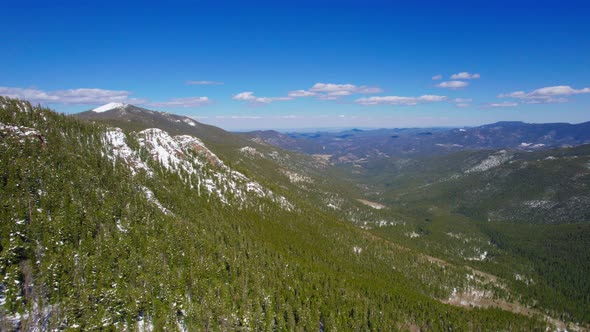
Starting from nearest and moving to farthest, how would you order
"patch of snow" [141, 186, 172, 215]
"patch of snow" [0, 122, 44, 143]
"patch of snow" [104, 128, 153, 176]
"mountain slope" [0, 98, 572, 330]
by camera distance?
"mountain slope" [0, 98, 572, 330] < "patch of snow" [0, 122, 44, 143] < "patch of snow" [141, 186, 172, 215] < "patch of snow" [104, 128, 153, 176]

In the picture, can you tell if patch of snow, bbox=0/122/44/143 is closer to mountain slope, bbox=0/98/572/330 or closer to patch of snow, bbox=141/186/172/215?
mountain slope, bbox=0/98/572/330

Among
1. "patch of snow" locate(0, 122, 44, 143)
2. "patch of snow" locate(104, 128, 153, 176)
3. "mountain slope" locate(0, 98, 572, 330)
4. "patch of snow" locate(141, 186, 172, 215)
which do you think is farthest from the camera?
"patch of snow" locate(104, 128, 153, 176)

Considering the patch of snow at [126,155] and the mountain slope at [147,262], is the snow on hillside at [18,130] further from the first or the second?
the patch of snow at [126,155]

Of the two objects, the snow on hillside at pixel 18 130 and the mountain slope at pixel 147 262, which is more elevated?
the snow on hillside at pixel 18 130

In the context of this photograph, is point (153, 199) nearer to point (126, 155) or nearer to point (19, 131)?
point (126, 155)

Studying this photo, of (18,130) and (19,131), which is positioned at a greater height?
(18,130)

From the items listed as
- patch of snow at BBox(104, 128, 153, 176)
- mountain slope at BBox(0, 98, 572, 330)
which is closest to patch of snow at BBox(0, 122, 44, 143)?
mountain slope at BBox(0, 98, 572, 330)

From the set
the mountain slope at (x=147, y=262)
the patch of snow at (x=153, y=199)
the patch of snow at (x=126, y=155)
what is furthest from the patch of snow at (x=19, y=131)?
the patch of snow at (x=153, y=199)

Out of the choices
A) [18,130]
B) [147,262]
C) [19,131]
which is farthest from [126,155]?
[147,262]

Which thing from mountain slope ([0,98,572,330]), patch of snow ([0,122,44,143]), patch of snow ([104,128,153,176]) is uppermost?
patch of snow ([0,122,44,143])

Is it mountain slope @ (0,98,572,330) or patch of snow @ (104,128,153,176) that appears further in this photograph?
patch of snow @ (104,128,153,176)

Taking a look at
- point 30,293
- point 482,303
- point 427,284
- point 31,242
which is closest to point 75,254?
point 31,242
